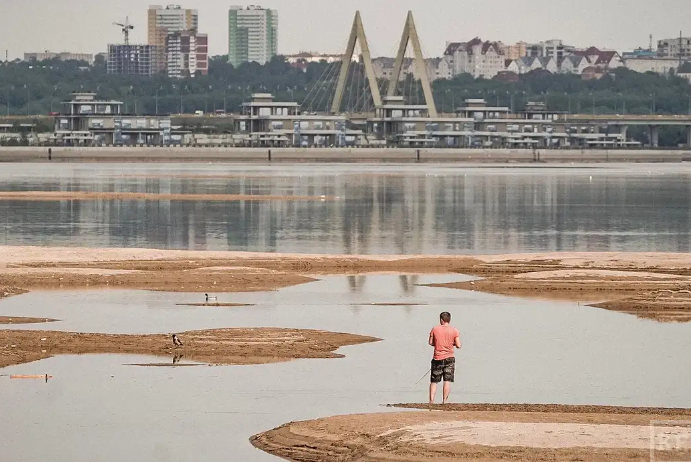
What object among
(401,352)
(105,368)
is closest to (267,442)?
(105,368)

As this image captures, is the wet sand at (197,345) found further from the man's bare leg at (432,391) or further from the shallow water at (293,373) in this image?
the man's bare leg at (432,391)

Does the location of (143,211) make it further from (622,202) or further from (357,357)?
(357,357)

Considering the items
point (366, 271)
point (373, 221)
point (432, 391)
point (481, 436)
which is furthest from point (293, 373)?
point (373, 221)

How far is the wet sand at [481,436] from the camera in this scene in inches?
596

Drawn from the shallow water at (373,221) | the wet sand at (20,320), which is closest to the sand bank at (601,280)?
the shallow water at (373,221)

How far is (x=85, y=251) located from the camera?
3994 cm

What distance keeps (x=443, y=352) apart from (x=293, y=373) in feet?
10.9

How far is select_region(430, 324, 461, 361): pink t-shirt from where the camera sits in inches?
717

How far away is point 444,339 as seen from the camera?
59.8ft

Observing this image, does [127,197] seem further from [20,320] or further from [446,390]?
[446,390]

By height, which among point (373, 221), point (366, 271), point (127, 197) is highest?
point (366, 271)

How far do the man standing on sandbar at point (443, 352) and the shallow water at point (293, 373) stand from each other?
20.8 inches

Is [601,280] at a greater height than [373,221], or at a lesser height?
greater

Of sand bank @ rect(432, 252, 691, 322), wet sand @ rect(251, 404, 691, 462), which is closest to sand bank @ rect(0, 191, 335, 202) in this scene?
sand bank @ rect(432, 252, 691, 322)
